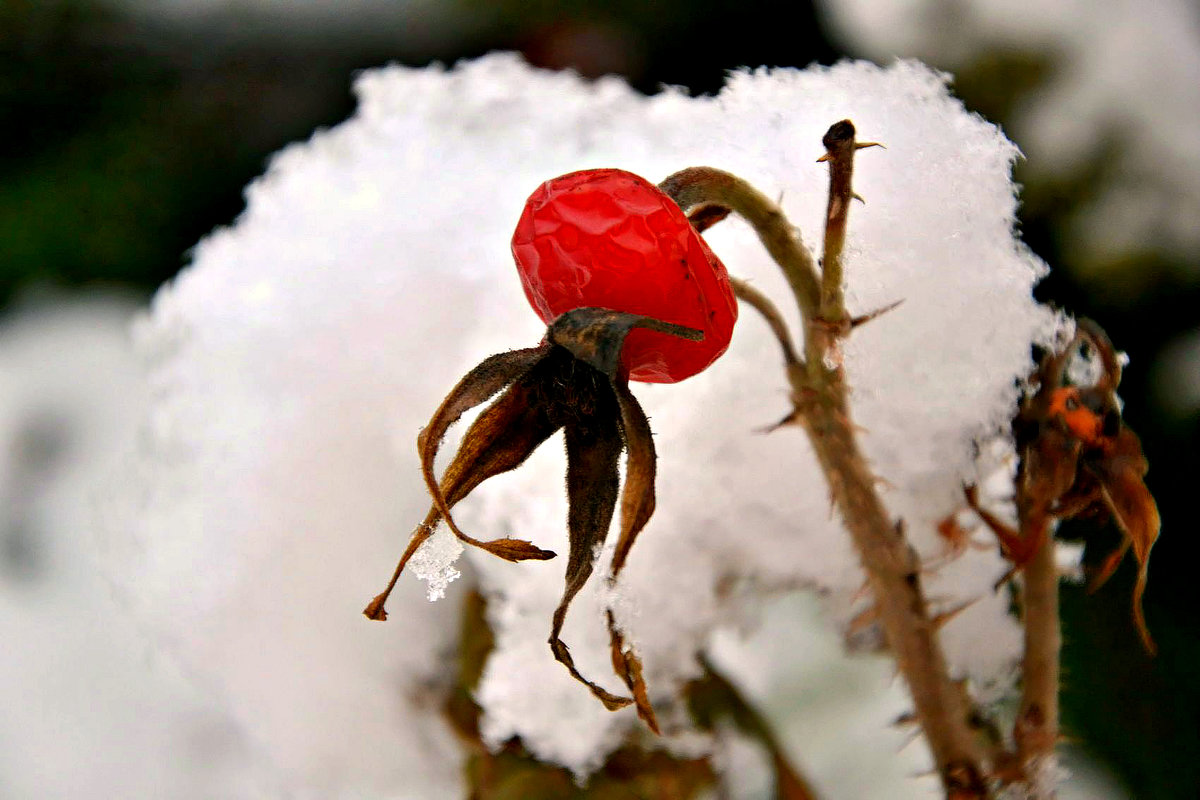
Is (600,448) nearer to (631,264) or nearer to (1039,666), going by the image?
(631,264)

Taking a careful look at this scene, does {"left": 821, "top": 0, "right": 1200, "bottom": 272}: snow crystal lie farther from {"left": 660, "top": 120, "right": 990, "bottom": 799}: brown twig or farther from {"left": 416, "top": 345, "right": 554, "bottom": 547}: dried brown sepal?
{"left": 416, "top": 345, "right": 554, "bottom": 547}: dried brown sepal

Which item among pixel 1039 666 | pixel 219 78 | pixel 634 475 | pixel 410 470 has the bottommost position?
pixel 1039 666

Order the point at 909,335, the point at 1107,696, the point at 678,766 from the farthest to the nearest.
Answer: the point at 1107,696 → the point at 678,766 → the point at 909,335

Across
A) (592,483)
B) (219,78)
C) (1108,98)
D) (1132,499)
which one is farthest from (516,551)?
(219,78)

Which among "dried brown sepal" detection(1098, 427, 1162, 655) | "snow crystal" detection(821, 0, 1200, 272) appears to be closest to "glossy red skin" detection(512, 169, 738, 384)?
"dried brown sepal" detection(1098, 427, 1162, 655)

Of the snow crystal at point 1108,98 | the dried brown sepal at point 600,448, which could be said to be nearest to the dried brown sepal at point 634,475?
the dried brown sepal at point 600,448

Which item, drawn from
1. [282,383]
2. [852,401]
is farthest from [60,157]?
[852,401]

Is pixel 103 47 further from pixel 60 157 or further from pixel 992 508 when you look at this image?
pixel 992 508
